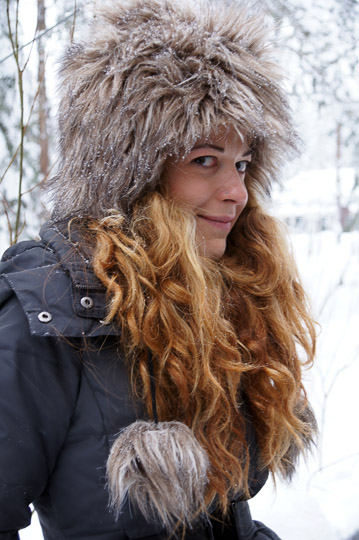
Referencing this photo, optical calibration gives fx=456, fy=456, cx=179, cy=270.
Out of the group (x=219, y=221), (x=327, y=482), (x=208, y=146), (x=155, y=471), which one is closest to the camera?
(x=155, y=471)

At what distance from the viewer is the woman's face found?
131 centimetres

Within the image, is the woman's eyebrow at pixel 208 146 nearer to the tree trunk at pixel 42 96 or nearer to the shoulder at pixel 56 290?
the shoulder at pixel 56 290

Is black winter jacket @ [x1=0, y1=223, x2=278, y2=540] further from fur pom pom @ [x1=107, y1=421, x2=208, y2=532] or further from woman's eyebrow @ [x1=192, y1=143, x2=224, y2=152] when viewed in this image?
woman's eyebrow @ [x1=192, y1=143, x2=224, y2=152]

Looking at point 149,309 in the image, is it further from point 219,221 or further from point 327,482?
point 327,482

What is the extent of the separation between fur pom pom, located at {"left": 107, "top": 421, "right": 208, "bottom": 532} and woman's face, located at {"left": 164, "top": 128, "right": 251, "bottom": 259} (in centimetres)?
56

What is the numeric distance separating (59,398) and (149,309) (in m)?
0.31

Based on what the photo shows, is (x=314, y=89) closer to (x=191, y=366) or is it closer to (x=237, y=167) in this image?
(x=237, y=167)

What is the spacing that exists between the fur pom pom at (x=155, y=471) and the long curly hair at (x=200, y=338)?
0.10 meters

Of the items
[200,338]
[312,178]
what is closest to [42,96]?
[200,338]

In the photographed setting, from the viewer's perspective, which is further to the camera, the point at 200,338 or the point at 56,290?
the point at 200,338

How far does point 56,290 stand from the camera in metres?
1.11

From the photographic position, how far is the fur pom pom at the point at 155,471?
1050 mm

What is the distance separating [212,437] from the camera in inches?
47.7

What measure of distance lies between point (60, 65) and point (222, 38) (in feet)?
1.70
